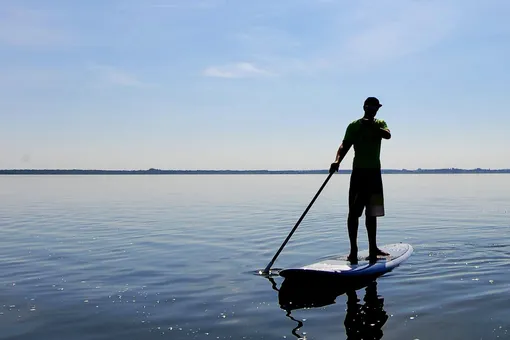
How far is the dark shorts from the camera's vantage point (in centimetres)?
964

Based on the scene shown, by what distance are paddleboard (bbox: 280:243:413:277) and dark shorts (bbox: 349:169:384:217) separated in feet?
3.14

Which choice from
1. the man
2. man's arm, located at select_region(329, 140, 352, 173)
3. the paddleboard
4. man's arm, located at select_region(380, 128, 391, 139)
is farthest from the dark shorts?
the paddleboard

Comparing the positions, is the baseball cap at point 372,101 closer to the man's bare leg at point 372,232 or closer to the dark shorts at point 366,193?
the dark shorts at point 366,193

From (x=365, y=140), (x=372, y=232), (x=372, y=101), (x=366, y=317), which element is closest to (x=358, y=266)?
(x=372, y=232)

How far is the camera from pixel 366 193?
31.7 ft

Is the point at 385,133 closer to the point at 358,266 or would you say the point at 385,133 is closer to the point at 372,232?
the point at 372,232

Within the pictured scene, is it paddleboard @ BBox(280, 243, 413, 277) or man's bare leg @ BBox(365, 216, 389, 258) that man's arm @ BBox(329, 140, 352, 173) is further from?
paddleboard @ BBox(280, 243, 413, 277)

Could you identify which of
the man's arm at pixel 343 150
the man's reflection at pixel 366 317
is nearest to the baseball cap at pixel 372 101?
the man's arm at pixel 343 150

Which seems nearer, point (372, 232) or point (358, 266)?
point (358, 266)

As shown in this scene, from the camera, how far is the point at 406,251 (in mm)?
11258

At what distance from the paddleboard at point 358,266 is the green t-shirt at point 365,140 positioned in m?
1.86

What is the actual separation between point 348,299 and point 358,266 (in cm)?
143

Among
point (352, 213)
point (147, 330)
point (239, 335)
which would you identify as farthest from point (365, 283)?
point (147, 330)

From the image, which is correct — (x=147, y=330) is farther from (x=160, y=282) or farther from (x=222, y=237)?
(x=222, y=237)
